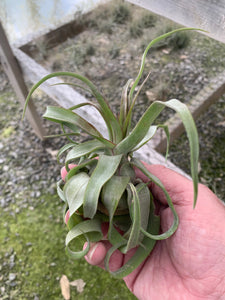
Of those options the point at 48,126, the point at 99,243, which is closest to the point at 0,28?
the point at 48,126

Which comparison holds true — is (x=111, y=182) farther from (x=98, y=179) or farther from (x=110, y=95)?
(x=110, y=95)

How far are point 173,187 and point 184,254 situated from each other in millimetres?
240

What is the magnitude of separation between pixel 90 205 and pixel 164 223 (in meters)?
0.37

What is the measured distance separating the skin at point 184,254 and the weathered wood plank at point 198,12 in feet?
1.74

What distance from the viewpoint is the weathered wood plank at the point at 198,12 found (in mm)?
863

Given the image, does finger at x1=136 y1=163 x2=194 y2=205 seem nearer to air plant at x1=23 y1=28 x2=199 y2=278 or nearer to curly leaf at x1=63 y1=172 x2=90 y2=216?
air plant at x1=23 y1=28 x2=199 y2=278

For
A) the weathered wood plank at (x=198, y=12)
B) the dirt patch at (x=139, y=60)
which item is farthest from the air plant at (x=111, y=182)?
the dirt patch at (x=139, y=60)

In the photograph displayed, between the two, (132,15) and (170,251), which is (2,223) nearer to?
(170,251)

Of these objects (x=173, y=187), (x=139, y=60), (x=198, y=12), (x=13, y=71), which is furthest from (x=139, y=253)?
(x=139, y=60)

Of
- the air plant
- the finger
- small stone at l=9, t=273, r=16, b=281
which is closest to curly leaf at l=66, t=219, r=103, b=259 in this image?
the air plant

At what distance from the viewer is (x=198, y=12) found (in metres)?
0.91

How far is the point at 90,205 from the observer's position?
0.80 metres

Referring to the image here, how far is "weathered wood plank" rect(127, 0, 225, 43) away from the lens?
86cm

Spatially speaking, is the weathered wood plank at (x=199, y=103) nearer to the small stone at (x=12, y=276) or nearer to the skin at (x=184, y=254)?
the skin at (x=184, y=254)
